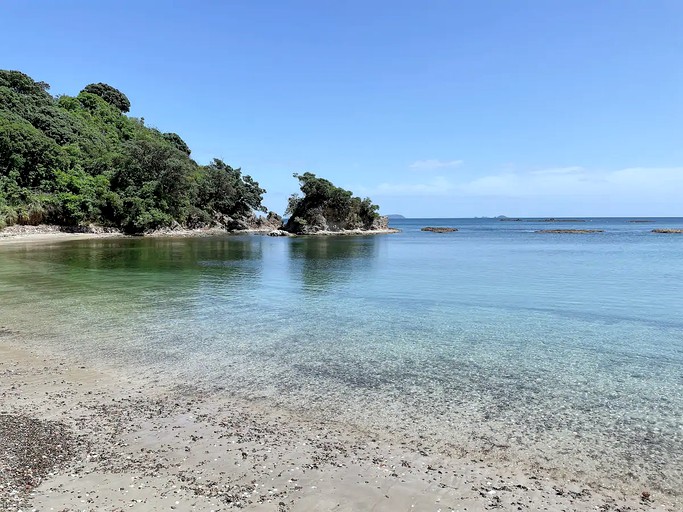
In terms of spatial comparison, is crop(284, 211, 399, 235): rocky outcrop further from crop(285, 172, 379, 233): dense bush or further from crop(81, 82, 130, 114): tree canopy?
crop(81, 82, 130, 114): tree canopy

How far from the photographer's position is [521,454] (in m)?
6.33

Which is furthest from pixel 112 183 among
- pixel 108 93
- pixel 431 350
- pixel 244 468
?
pixel 244 468

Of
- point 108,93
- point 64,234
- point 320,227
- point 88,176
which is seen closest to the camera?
point 64,234

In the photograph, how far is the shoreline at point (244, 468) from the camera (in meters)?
5.00

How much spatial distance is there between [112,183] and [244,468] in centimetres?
7849

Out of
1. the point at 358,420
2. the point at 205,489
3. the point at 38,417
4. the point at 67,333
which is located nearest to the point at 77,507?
the point at 205,489

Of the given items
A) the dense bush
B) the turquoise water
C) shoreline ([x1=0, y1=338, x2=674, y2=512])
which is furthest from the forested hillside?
shoreline ([x1=0, y1=338, x2=674, y2=512])

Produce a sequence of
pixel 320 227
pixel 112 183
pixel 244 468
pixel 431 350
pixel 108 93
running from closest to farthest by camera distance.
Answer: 1. pixel 244 468
2. pixel 431 350
3. pixel 112 183
4. pixel 320 227
5. pixel 108 93

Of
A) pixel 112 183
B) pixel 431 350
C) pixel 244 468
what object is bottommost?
pixel 431 350

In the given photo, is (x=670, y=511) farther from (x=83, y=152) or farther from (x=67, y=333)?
(x=83, y=152)

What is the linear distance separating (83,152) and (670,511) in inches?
3458

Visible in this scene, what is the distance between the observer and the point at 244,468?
5.70 m

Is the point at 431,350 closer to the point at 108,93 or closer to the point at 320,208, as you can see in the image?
the point at 320,208

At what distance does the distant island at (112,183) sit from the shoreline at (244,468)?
62558mm
